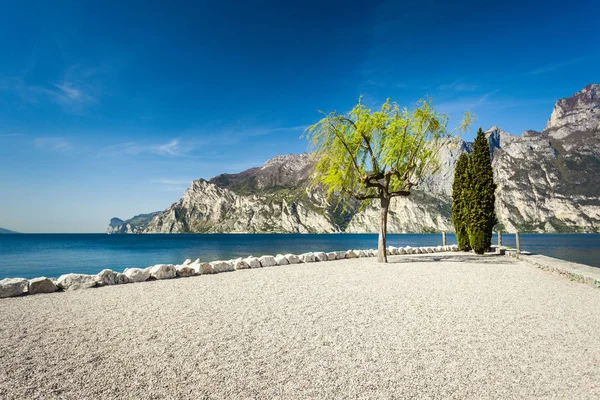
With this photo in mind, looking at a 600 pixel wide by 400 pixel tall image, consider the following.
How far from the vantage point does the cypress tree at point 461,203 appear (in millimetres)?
25438

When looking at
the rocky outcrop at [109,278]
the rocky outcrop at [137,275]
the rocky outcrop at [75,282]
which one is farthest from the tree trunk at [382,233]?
the rocky outcrop at [75,282]

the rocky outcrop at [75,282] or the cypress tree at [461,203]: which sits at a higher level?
the cypress tree at [461,203]

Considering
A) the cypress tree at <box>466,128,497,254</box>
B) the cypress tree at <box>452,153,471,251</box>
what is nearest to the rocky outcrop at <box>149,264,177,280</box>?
the cypress tree at <box>466,128,497,254</box>

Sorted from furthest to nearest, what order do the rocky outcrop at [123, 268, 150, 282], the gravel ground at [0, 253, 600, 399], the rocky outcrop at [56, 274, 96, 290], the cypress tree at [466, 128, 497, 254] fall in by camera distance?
1. the cypress tree at [466, 128, 497, 254]
2. the rocky outcrop at [123, 268, 150, 282]
3. the rocky outcrop at [56, 274, 96, 290]
4. the gravel ground at [0, 253, 600, 399]

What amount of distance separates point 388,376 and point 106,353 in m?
4.41

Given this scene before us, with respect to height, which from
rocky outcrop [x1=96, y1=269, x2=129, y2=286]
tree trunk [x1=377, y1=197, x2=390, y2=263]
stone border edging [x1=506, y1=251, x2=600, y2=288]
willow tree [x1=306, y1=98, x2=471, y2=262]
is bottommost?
stone border edging [x1=506, y1=251, x2=600, y2=288]

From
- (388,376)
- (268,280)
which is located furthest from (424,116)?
(388,376)

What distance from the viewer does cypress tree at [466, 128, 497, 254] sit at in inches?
922

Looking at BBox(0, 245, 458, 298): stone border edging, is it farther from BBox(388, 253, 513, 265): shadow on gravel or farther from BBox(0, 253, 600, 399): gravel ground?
BBox(388, 253, 513, 265): shadow on gravel

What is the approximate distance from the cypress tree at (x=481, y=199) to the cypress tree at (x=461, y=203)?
3.51ft

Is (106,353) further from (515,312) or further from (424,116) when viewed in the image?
(424,116)

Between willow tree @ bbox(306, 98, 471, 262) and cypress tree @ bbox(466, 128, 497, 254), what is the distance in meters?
4.93

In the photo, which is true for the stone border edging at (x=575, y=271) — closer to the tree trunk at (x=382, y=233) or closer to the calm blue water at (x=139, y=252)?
the tree trunk at (x=382, y=233)

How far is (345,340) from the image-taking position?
586 cm
